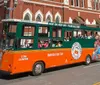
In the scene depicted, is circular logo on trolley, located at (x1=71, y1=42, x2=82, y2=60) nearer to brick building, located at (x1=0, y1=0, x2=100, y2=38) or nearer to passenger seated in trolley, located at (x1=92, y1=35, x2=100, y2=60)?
passenger seated in trolley, located at (x1=92, y1=35, x2=100, y2=60)

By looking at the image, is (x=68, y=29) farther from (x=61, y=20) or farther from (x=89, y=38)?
(x=61, y=20)

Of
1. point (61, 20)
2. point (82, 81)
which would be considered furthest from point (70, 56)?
point (61, 20)

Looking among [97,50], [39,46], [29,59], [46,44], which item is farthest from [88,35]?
[29,59]

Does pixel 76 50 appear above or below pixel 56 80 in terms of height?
above

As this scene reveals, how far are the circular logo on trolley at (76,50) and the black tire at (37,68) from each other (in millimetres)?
3115

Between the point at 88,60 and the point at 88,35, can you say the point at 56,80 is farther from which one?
the point at 88,35

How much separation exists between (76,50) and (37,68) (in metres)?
3.96

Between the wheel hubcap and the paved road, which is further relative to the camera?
the wheel hubcap

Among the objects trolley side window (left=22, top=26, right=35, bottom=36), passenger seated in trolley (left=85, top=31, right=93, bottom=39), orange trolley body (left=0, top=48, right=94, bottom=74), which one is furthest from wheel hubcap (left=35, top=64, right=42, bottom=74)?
passenger seated in trolley (left=85, top=31, right=93, bottom=39)

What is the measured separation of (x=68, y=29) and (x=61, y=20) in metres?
18.2

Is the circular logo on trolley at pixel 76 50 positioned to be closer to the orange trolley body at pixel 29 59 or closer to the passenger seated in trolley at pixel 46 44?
the orange trolley body at pixel 29 59

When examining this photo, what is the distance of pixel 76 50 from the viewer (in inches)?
601

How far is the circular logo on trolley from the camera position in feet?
49.3

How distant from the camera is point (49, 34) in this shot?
513 inches
